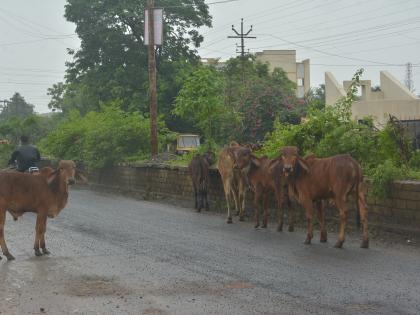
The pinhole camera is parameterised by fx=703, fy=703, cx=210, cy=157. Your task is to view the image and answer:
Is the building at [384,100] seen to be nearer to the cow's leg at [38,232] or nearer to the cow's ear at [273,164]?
the cow's ear at [273,164]

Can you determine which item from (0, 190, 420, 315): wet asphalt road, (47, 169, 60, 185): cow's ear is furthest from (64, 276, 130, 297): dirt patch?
(47, 169, 60, 185): cow's ear

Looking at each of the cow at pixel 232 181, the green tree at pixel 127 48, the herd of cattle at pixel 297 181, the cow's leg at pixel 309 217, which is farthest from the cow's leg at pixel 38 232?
the green tree at pixel 127 48

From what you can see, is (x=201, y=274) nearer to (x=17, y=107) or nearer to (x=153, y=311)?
(x=153, y=311)

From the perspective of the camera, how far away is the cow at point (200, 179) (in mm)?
19297

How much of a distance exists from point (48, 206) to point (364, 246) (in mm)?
5461

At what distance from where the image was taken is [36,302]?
8508 mm

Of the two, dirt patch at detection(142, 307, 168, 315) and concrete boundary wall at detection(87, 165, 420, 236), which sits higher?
concrete boundary wall at detection(87, 165, 420, 236)

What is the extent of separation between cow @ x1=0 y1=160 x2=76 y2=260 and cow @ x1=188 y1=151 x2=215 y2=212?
7.28 metres

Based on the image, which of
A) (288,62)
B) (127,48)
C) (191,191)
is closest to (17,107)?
(288,62)

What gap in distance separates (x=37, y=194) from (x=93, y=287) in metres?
3.18

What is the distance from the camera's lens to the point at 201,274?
9906 mm

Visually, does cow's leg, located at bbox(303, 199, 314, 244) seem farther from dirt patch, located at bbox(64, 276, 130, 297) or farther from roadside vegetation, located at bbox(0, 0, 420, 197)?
dirt patch, located at bbox(64, 276, 130, 297)

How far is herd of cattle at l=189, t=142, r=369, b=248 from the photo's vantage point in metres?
12.2

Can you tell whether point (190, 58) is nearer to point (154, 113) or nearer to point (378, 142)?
point (154, 113)
